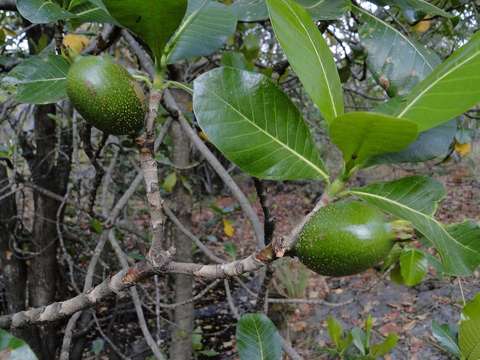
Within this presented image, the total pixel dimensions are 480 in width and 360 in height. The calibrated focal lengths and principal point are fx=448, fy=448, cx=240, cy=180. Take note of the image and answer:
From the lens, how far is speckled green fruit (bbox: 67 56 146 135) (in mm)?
598

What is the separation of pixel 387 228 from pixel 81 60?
0.47 m

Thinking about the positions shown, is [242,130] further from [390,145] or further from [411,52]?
[411,52]

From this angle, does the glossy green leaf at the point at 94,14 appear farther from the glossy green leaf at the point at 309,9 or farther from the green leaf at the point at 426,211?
the green leaf at the point at 426,211

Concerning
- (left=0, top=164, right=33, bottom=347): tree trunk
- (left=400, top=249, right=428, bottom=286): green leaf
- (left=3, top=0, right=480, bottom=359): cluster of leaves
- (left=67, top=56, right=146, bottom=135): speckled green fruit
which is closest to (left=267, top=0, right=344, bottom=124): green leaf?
(left=3, top=0, right=480, bottom=359): cluster of leaves

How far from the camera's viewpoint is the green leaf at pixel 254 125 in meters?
0.58

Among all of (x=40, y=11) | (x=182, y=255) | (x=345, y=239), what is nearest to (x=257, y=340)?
(x=345, y=239)

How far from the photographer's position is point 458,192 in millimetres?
5633

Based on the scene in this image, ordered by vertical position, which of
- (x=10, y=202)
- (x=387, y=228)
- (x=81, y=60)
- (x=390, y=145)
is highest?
(x=81, y=60)

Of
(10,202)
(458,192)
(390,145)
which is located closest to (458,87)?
(390,145)

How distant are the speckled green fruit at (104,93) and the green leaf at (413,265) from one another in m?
0.87

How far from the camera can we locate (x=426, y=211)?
1.88 ft

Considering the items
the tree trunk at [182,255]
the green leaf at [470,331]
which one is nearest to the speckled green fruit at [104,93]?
the green leaf at [470,331]

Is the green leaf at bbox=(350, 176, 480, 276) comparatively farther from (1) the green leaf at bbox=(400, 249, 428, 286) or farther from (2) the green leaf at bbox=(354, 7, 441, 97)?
(1) the green leaf at bbox=(400, 249, 428, 286)

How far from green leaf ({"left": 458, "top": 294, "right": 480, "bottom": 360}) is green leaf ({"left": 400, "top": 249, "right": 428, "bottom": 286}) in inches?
13.3
